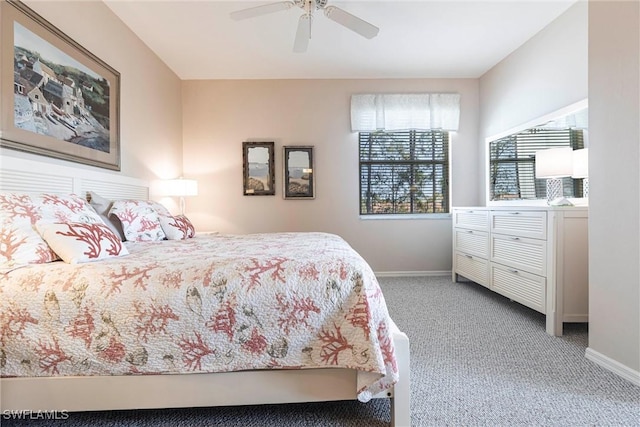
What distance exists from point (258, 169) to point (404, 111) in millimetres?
1925

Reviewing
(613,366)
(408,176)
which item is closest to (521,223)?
(613,366)

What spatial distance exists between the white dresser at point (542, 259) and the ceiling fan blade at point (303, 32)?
6.89 feet

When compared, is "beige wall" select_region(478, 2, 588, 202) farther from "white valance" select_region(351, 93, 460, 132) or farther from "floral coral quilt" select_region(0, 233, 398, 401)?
"floral coral quilt" select_region(0, 233, 398, 401)

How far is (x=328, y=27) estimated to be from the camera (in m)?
2.86

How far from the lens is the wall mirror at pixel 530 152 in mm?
2523

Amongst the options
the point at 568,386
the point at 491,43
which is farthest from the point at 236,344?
the point at 491,43

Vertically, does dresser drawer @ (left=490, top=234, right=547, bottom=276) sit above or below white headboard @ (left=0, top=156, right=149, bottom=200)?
below

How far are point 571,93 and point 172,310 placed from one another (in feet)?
10.6

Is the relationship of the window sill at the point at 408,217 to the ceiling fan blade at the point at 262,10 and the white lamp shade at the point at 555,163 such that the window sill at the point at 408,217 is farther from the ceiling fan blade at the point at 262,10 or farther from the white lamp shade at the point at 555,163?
the ceiling fan blade at the point at 262,10

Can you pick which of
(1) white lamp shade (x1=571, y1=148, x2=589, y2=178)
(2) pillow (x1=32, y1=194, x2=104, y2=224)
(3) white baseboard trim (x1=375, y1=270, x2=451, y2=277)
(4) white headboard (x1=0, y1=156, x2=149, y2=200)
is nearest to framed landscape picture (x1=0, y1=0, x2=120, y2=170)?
(4) white headboard (x1=0, y1=156, x2=149, y2=200)

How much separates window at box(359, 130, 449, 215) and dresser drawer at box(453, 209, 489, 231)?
0.44 meters

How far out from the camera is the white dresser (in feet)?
7.15

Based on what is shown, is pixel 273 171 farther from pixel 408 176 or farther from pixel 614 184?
pixel 614 184

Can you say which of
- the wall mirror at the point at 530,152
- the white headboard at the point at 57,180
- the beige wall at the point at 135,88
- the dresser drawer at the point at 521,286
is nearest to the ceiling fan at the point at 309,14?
the beige wall at the point at 135,88
